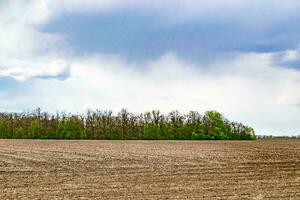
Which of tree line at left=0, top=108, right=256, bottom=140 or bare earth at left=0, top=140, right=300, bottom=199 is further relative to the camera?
tree line at left=0, top=108, right=256, bottom=140

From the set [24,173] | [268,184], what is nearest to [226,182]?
Result: [268,184]

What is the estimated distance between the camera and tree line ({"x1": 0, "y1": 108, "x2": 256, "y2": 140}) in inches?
3770

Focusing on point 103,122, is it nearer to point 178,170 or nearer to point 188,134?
point 188,134

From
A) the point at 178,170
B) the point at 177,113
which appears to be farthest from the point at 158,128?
the point at 178,170

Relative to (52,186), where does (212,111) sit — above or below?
above

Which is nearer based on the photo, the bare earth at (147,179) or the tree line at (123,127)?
the bare earth at (147,179)

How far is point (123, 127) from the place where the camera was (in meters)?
98.2

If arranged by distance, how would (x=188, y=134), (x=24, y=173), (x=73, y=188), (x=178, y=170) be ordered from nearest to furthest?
1. (x=73, y=188)
2. (x=24, y=173)
3. (x=178, y=170)
4. (x=188, y=134)

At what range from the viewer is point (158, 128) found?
320 ft

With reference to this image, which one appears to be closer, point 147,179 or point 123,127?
point 147,179

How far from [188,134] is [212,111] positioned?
8.17 m

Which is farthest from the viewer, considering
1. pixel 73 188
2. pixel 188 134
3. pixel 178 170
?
pixel 188 134

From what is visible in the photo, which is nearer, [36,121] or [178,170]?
[178,170]

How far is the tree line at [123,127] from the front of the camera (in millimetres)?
95750
